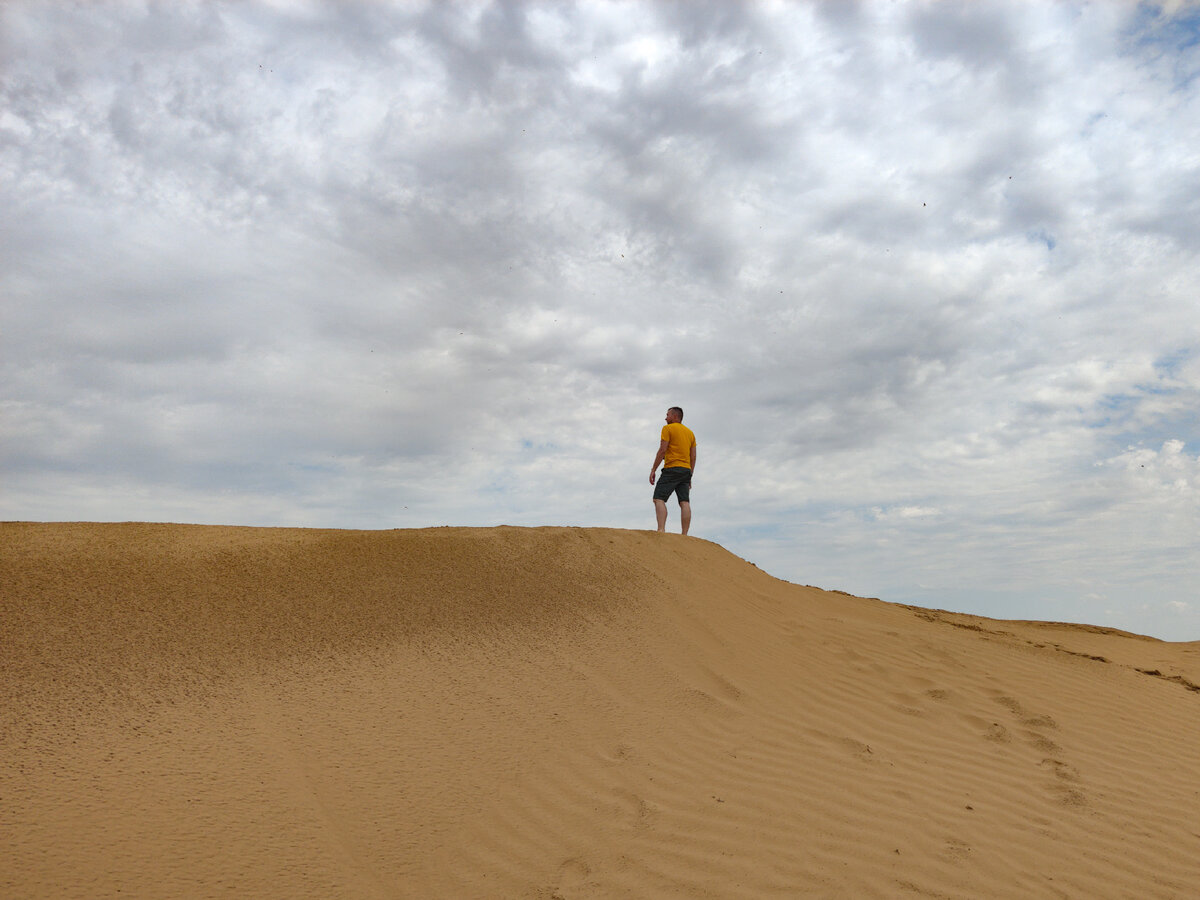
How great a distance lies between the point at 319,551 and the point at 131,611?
1.73 m

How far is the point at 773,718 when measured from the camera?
18.0 ft

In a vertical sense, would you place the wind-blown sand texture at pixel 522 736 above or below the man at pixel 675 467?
below

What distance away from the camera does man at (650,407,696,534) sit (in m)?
9.32

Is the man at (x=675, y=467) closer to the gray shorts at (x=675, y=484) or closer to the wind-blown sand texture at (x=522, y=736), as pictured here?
the gray shorts at (x=675, y=484)

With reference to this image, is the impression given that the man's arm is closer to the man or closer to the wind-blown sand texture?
the man

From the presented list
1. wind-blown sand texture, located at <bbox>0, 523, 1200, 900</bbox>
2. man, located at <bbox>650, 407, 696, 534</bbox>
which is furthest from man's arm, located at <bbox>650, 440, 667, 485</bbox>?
wind-blown sand texture, located at <bbox>0, 523, 1200, 900</bbox>

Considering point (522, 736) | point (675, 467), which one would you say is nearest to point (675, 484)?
point (675, 467)

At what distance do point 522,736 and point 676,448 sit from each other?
5.23m

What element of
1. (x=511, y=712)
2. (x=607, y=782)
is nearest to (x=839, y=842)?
(x=607, y=782)

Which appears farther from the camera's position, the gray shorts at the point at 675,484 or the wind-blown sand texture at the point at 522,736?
the gray shorts at the point at 675,484

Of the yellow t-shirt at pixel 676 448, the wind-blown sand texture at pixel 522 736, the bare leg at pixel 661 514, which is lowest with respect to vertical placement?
the wind-blown sand texture at pixel 522 736

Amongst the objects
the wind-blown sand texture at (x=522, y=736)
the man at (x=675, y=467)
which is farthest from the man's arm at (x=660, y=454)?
the wind-blown sand texture at (x=522, y=736)

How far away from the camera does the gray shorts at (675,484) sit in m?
9.34

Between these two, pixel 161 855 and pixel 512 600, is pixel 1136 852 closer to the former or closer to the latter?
pixel 512 600
